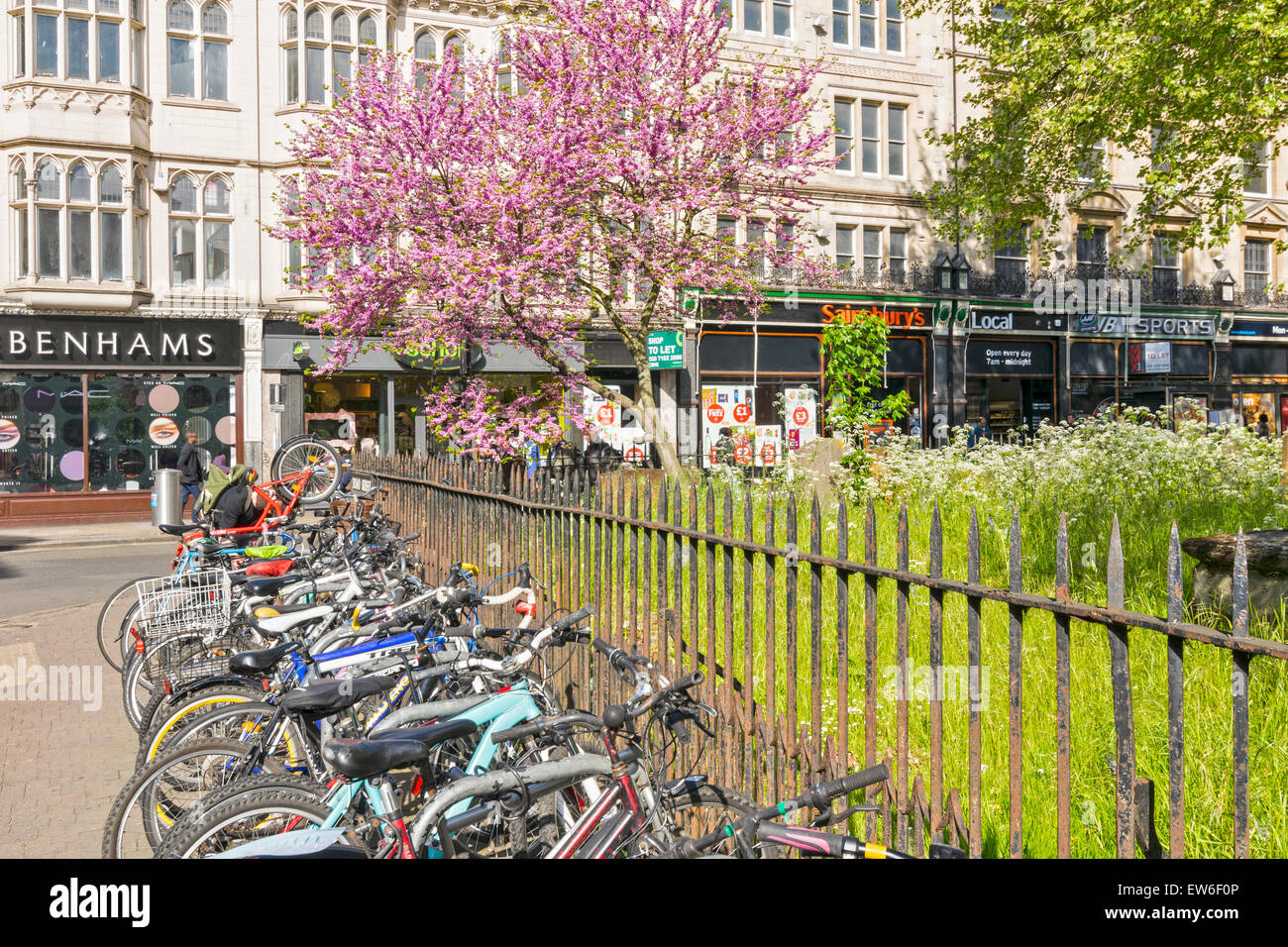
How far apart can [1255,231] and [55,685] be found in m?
37.8

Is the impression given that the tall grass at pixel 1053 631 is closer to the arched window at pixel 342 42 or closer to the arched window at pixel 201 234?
the arched window at pixel 201 234

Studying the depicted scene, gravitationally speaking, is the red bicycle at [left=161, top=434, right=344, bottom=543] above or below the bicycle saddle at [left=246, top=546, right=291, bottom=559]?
above

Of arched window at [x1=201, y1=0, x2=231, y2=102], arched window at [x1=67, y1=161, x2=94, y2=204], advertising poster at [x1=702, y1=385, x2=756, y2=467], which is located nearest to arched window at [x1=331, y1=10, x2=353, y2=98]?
arched window at [x1=201, y1=0, x2=231, y2=102]

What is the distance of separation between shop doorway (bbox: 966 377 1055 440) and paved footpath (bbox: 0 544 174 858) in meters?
24.8

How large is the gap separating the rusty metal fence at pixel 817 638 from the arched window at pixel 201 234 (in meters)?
17.8

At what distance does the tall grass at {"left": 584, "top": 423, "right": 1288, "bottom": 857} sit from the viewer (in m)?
3.80

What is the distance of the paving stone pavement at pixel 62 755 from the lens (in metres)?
4.66

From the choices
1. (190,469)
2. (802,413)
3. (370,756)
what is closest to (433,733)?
(370,756)

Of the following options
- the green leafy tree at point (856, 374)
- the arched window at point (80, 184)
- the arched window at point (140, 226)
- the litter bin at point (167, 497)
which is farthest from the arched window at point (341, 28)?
the green leafy tree at point (856, 374)

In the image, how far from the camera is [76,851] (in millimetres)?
4465

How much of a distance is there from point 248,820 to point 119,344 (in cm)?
2137

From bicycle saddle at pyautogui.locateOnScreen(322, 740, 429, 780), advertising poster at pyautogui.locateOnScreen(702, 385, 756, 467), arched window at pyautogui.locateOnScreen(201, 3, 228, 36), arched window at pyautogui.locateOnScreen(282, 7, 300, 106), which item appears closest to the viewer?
bicycle saddle at pyautogui.locateOnScreen(322, 740, 429, 780)

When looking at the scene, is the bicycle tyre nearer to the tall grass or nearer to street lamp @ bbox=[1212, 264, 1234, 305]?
the tall grass
